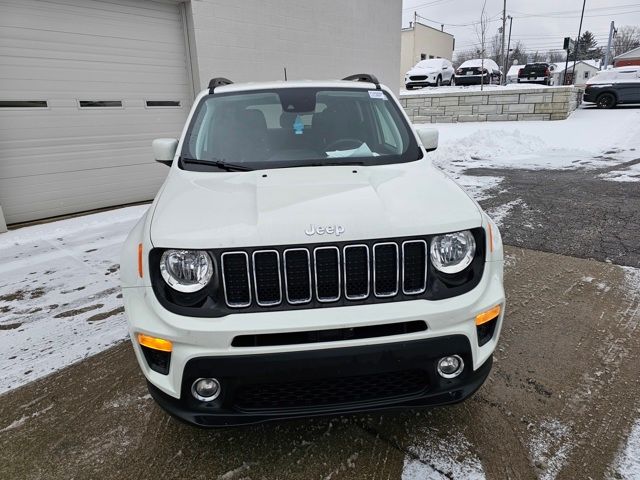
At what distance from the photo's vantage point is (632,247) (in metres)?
4.88

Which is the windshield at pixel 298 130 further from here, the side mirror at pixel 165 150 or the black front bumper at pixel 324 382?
the black front bumper at pixel 324 382

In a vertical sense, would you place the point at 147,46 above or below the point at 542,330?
above

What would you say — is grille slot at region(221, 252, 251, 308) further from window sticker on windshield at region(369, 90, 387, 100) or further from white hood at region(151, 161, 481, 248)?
window sticker on windshield at region(369, 90, 387, 100)

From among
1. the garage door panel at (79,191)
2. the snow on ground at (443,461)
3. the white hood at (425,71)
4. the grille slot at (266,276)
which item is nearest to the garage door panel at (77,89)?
the garage door panel at (79,191)

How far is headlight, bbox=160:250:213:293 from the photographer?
1.96m

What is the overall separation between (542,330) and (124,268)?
292cm

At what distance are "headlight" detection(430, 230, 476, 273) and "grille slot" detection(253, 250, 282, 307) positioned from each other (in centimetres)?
71

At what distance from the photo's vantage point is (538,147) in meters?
12.1

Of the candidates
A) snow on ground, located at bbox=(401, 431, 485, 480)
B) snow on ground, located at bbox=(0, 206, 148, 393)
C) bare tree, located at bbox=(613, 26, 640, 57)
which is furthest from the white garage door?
bare tree, located at bbox=(613, 26, 640, 57)

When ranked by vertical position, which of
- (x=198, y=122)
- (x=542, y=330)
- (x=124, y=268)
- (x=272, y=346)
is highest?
(x=198, y=122)

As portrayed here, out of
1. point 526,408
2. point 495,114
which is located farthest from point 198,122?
point 495,114

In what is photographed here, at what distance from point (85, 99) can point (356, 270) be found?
6.78 meters

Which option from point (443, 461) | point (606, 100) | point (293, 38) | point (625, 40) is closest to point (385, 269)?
point (443, 461)

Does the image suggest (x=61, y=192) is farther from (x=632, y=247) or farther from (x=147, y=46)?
(x=632, y=247)
